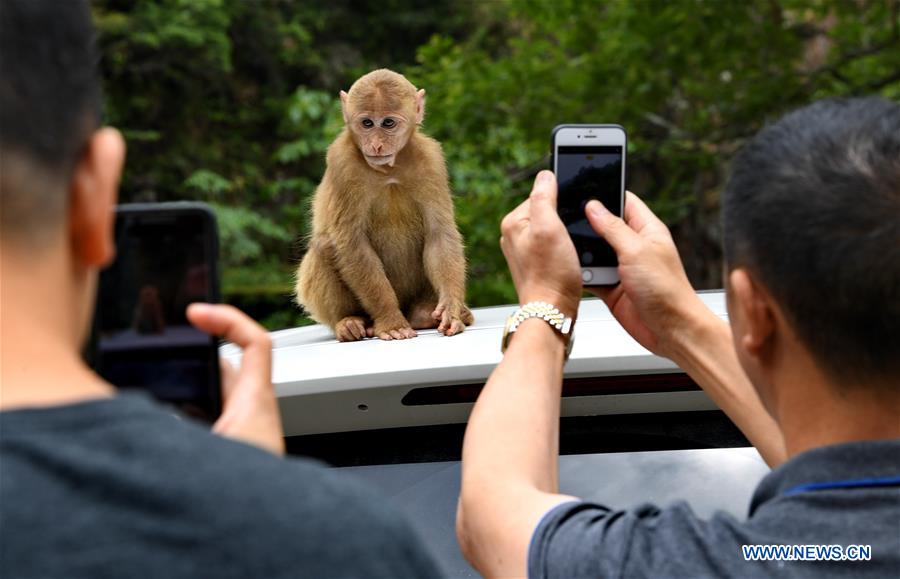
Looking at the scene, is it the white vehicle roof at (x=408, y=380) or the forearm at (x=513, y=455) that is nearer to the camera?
the forearm at (x=513, y=455)

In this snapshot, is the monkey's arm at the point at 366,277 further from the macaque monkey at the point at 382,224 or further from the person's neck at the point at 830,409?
the person's neck at the point at 830,409

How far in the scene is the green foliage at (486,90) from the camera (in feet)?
26.1

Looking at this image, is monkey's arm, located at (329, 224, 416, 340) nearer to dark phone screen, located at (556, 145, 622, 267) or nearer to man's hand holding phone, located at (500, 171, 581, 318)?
dark phone screen, located at (556, 145, 622, 267)

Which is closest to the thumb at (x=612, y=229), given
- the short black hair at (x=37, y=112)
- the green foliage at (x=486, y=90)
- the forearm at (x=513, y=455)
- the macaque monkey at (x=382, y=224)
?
the forearm at (x=513, y=455)

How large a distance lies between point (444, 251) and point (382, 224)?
307 millimetres

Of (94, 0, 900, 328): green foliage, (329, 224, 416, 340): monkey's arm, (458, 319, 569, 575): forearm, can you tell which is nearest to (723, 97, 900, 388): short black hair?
(458, 319, 569, 575): forearm

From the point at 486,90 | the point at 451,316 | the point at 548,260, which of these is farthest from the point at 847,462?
the point at 486,90

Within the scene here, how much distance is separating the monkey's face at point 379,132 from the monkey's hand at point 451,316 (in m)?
0.62

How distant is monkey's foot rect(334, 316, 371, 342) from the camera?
344cm

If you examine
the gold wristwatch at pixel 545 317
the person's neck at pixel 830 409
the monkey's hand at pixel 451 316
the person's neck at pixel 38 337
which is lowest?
the monkey's hand at pixel 451 316

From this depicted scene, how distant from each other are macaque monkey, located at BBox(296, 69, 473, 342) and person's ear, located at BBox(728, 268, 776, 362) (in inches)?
83.6

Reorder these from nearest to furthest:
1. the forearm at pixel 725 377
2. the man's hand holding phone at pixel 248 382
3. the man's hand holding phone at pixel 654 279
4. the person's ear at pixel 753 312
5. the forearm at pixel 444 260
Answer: the man's hand holding phone at pixel 248 382 < the person's ear at pixel 753 312 < the forearm at pixel 725 377 < the man's hand holding phone at pixel 654 279 < the forearm at pixel 444 260

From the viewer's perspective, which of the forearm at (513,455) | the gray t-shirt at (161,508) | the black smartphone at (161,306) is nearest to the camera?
the gray t-shirt at (161,508)

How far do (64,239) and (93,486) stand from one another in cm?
27
